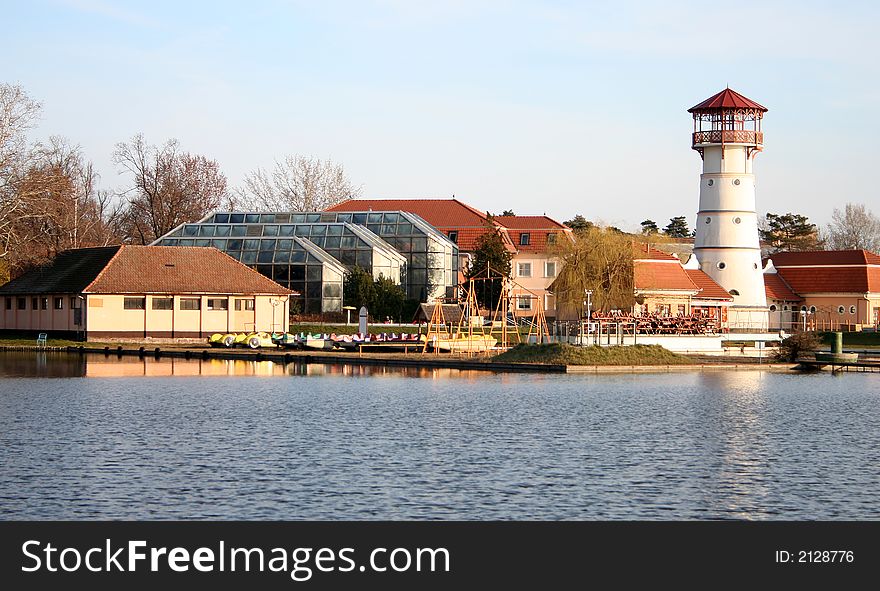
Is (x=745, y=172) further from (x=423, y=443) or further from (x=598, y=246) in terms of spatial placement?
(x=423, y=443)

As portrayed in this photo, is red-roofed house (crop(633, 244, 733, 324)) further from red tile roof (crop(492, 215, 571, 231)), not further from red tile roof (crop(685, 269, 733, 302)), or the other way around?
red tile roof (crop(492, 215, 571, 231))

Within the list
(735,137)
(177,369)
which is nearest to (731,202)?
(735,137)

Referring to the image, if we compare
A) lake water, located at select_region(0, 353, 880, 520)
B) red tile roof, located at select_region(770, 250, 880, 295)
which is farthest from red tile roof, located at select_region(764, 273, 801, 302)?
lake water, located at select_region(0, 353, 880, 520)

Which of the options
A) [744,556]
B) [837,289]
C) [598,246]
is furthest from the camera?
[837,289]

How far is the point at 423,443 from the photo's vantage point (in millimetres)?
30281

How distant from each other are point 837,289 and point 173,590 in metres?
87.2

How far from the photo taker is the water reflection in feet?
168

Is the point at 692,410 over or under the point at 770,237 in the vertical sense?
under

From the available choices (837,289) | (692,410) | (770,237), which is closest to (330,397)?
(692,410)

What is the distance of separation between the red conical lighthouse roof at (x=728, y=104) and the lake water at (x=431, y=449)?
114ft

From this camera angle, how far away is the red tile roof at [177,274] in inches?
2827

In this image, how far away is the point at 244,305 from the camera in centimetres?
7481
